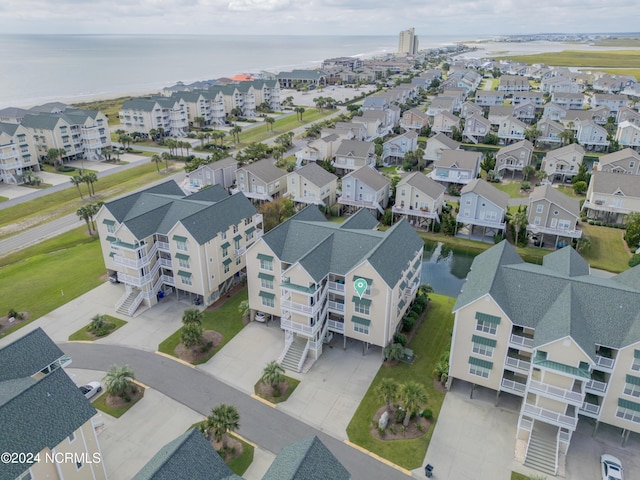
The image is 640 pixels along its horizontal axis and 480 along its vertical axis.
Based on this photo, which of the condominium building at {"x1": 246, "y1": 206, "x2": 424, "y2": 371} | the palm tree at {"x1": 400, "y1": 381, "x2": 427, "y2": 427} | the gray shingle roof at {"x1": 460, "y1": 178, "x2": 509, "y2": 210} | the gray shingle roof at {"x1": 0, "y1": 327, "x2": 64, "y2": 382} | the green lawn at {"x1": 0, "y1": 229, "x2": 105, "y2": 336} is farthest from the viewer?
the gray shingle roof at {"x1": 460, "y1": 178, "x2": 509, "y2": 210}

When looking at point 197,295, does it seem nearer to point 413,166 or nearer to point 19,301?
point 19,301

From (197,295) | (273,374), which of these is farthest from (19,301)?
(273,374)

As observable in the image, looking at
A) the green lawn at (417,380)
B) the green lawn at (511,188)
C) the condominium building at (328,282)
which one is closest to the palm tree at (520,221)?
the green lawn at (417,380)

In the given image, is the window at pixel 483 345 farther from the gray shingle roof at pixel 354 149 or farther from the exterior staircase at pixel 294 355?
the gray shingle roof at pixel 354 149

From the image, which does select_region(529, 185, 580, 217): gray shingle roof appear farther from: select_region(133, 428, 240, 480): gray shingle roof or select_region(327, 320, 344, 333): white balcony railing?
select_region(133, 428, 240, 480): gray shingle roof

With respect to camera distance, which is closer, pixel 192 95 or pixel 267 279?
pixel 267 279

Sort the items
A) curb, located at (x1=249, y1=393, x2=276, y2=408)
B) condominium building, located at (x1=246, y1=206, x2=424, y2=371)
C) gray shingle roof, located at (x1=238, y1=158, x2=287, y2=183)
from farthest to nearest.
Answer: gray shingle roof, located at (x1=238, y1=158, x2=287, y2=183), condominium building, located at (x1=246, y1=206, x2=424, y2=371), curb, located at (x1=249, y1=393, x2=276, y2=408)

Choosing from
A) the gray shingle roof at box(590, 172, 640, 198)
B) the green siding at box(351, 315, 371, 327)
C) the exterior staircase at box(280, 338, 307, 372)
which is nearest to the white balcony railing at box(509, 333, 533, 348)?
the green siding at box(351, 315, 371, 327)
